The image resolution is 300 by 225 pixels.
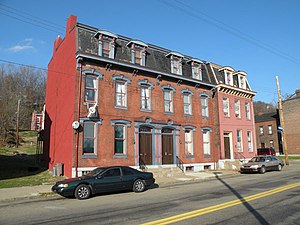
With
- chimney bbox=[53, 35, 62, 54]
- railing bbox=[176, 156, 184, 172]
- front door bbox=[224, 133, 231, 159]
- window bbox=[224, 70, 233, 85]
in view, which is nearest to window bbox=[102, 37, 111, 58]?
chimney bbox=[53, 35, 62, 54]

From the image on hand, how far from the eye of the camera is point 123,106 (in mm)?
19391

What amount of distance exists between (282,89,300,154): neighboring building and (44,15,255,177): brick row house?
2778cm

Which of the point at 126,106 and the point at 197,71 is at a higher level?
the point at 197,71

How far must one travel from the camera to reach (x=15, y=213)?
332 inches

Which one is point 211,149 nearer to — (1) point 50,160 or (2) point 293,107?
(1) point 50,160

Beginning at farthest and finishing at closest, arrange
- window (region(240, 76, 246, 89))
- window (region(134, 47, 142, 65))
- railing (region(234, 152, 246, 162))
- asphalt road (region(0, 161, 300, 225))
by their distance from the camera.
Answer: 1. window (region(240, 76, 246, 89))
2. railing (region(234, 152, 246, 162))
3. window (region(134, 47, 142, 65))
4. asphalt road (region(0, 161, 300, 225))

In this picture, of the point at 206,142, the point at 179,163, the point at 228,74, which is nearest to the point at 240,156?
the point at 206,142

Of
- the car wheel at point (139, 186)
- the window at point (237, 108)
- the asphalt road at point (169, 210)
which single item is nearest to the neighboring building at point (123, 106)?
the window at point (237, 108)

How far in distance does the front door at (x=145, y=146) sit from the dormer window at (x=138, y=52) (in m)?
5.53

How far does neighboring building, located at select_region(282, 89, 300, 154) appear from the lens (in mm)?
46991

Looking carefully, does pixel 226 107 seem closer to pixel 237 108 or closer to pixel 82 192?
pixel 237 108

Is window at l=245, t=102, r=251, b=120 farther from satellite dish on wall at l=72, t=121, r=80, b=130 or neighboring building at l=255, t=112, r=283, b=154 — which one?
neighboring building at l=255, t=112, r=283, b=154

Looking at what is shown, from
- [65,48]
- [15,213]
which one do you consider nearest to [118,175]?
[15,213]

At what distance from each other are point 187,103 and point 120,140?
322 inches
